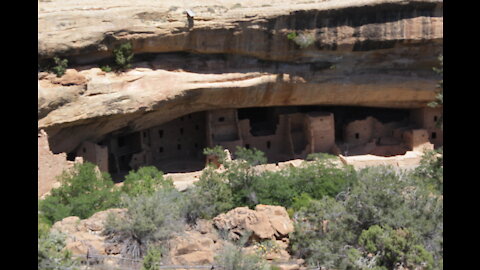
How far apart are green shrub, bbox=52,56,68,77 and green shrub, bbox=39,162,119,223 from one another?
2.72 m

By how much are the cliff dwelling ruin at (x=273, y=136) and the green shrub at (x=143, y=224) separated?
7.96 m

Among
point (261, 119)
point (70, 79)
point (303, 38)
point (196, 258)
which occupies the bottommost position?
point (196, 258)

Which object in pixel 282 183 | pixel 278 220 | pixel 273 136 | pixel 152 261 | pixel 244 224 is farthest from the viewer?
pixel 273 136

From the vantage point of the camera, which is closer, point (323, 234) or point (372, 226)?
point (372, 226)

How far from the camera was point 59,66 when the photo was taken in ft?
60.1

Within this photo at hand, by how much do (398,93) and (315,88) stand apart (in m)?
3.30

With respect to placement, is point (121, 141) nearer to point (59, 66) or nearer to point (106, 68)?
point (106, 68)

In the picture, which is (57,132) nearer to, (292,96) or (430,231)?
(292,96)

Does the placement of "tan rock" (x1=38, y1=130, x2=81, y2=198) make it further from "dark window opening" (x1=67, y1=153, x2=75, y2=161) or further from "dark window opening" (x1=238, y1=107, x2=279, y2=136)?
"dark window opening" (x1=238, y1=107, x2=279, y2=136)

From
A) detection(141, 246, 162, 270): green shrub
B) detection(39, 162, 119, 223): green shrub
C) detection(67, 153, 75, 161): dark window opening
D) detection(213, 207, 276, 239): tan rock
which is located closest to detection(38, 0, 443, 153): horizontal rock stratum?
detection(67, 153, 75, 161): dark window opening

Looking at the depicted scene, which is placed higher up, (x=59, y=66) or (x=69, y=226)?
(x=59, y=66)

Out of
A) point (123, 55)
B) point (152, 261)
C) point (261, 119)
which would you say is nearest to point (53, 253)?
point (152, 261)

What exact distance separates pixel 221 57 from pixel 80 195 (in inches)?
260

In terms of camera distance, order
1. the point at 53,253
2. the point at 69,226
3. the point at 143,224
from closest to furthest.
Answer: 1. the point at 53,253
2. the point at 143,224
3. the point at 69,226
